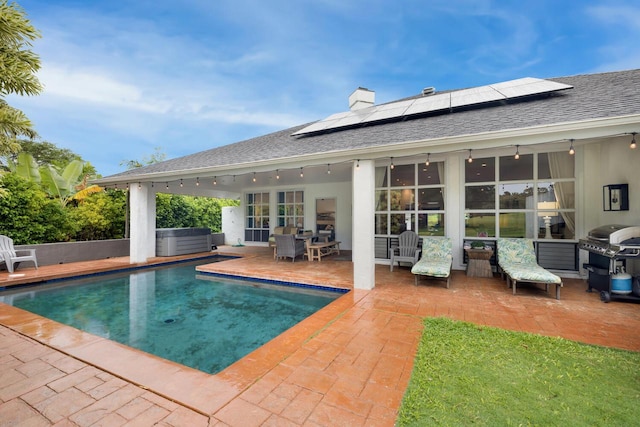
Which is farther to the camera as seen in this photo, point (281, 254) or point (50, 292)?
point (281, 254)

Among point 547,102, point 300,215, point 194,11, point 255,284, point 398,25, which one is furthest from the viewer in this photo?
point 398,25

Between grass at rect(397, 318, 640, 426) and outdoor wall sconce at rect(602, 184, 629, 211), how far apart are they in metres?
3.98

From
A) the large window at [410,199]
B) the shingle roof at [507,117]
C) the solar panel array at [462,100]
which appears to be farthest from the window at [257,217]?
the large window at [410,199]

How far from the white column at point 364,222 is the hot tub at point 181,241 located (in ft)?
28.6

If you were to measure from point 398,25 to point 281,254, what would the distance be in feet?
48.1

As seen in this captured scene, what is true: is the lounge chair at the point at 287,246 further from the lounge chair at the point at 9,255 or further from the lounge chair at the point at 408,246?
the lounge chair at the point at 9,255

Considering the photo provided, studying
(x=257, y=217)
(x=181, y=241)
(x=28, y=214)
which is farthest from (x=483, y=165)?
(x=28, y=214)

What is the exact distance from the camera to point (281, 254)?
9.58 metres

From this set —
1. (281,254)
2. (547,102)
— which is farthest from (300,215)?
(547,102)

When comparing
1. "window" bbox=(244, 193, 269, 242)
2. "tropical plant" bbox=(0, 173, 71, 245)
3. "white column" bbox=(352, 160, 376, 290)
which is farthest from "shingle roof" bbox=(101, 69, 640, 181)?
"window" bbox=(244, 193, 269, 242)

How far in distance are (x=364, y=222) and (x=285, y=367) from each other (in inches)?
144

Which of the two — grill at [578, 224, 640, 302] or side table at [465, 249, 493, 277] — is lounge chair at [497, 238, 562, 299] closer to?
side table at [465, 249, 493, 277]

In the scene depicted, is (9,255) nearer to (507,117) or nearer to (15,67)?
(15,67)

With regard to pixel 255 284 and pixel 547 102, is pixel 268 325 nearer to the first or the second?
pixel 255 284
